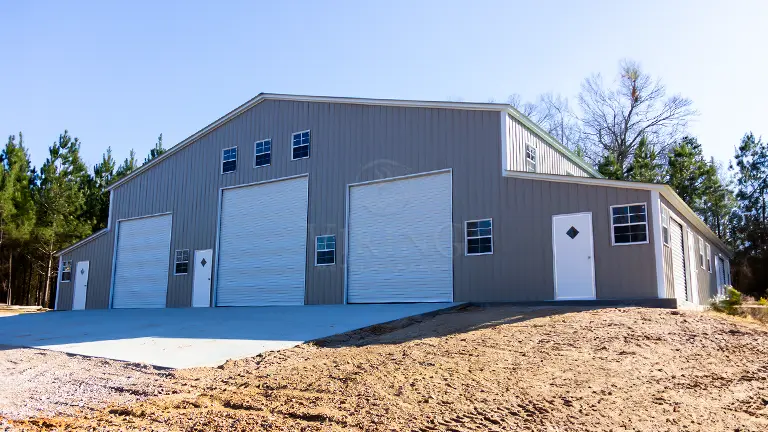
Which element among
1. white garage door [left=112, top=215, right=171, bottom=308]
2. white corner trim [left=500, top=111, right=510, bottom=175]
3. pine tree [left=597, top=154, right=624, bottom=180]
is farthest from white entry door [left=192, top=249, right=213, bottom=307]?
pine tree [left=597, top=154, right=624, bottom=180]

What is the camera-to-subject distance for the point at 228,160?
65.2ft

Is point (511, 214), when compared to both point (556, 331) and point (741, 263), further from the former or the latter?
point (741, 263)

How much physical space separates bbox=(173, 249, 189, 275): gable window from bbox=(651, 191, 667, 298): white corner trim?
14.8 metres

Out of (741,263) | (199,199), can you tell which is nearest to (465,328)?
(199,199)

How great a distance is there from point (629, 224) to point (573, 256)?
4.44ft

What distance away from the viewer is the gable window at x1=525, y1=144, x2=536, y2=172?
15711mm

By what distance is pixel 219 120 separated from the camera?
20.2 m

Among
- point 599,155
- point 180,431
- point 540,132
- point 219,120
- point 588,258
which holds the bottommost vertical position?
point 180,431

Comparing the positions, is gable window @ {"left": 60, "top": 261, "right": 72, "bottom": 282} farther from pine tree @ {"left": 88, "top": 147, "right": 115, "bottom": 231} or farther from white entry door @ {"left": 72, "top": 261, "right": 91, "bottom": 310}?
pine tree @ {"left": 88, "top": 147, "right": 115, "bottom": 231}

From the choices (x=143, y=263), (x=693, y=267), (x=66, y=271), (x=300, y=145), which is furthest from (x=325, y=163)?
(x=66, y=271)

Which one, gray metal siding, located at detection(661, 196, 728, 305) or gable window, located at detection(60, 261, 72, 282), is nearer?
gray metal siding, located at detection(661, 196, 728, 305)

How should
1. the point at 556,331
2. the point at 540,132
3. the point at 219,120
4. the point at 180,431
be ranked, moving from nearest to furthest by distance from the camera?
the point at 180,431 < the point at 556,331 < the point at 540,132 < the point at 219,120

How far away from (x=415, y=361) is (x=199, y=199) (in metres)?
14.9

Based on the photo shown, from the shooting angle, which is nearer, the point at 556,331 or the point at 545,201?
the point at 556,331
